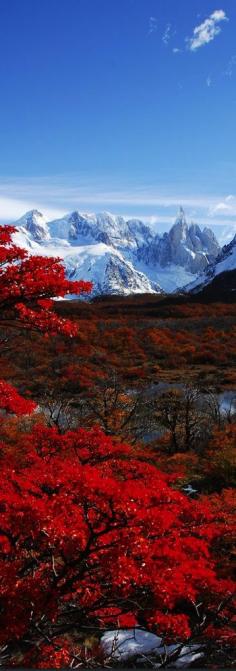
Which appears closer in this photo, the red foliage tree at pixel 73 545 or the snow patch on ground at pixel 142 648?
the red foliage tree at pixel 73 545

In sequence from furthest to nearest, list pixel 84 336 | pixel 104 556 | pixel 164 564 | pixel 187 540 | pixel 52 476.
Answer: pixel 84 336, pixel 187 540, pixel 52 476, pixel 164 564, pixel 104 556

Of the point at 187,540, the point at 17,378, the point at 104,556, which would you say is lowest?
the point at 17,378

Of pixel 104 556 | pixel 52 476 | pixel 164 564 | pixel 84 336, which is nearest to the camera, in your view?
pixel 104 556

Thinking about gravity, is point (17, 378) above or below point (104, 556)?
below

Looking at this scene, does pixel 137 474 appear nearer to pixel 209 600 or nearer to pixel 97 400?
pixel 209 600

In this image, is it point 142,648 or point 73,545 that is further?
point 142,648

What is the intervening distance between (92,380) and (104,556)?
41.6 m

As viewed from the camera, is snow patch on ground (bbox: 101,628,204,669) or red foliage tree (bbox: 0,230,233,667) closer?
red foliage tree (bbox: 0,230,233,667)

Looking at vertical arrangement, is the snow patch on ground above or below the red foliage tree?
below

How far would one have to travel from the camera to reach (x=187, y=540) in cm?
1156

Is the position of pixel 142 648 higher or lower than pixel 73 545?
lower

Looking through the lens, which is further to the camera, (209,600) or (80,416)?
(80,416)

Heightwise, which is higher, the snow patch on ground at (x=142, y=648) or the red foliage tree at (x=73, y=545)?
the red foliage tree at (x=73, y=545)

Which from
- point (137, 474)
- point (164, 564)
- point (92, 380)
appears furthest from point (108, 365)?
point (164, 564)
